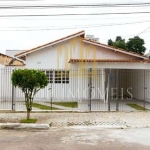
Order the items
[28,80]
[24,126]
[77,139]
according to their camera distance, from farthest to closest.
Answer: [28,80]
[24,126]
[77,139]

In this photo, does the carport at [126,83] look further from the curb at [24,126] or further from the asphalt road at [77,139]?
the asphalt road at [77,139]

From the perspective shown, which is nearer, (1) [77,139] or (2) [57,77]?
(1) [77,139]

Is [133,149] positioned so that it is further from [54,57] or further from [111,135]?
[54,57]

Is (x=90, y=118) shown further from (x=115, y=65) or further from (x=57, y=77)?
(x=57, y=77)

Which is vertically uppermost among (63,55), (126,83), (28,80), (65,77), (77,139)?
(63,55)

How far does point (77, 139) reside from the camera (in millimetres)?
7234

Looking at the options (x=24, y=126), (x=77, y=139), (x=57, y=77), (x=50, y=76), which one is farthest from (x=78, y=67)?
(x=77, y=139)

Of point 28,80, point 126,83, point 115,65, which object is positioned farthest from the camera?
point 126,83

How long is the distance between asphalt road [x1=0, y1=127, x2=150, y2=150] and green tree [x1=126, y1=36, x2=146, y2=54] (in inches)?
975

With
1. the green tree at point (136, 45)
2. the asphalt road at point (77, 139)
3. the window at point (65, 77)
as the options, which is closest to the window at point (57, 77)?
the window at point (65, 77)

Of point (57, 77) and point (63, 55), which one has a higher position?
point (63, 55)

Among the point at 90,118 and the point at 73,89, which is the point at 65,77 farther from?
the point at 90,118

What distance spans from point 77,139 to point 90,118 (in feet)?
11.0

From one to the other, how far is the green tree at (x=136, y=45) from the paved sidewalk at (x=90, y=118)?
69.5 ft
